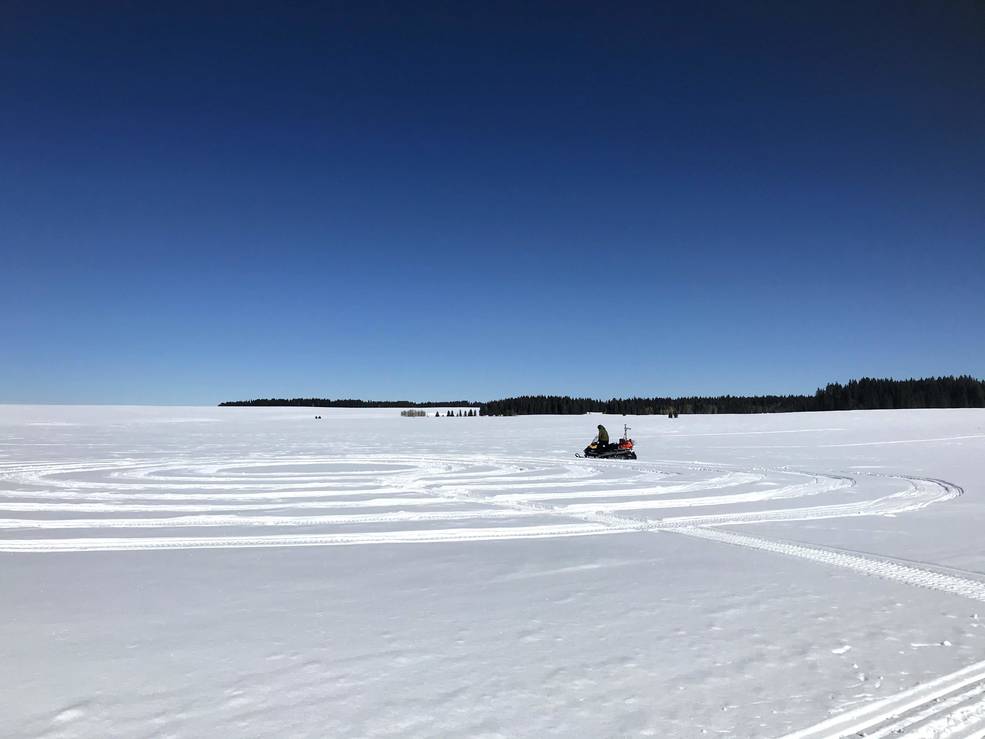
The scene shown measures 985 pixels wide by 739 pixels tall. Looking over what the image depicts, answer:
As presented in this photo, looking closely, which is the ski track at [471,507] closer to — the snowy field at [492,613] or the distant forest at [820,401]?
the snowy field at [492,613]

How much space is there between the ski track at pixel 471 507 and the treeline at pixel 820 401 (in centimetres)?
6814

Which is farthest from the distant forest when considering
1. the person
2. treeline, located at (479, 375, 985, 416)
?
the person

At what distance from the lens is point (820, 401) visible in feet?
278

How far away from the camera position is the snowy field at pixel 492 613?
3.87 metres

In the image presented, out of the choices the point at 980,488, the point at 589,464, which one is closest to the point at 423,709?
the point at 980,488

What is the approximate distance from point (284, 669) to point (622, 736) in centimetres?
218

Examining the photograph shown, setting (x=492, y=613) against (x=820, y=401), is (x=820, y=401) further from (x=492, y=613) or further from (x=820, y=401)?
(x=492, y=613)

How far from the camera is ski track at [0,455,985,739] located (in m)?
6.54

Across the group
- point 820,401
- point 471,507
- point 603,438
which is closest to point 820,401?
point 820,401

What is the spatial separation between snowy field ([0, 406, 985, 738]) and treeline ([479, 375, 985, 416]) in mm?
74625

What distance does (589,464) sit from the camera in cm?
2177

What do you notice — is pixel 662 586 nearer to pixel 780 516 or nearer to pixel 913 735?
pixel 913 735

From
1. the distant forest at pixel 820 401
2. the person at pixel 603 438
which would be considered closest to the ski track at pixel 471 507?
the person at pixel 603 438

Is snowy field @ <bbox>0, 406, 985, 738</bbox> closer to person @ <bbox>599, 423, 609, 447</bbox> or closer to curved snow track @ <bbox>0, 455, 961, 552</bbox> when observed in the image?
curved snow track @ <bbox>0, 455, 961, 552</bbox>
